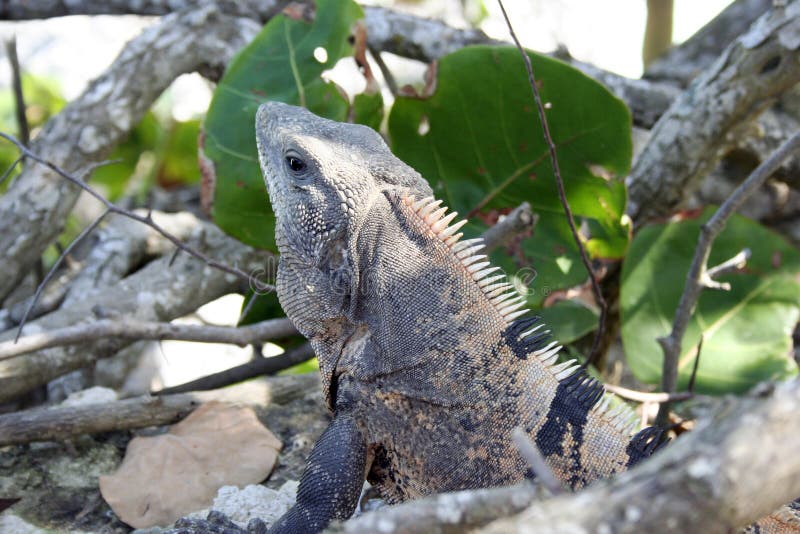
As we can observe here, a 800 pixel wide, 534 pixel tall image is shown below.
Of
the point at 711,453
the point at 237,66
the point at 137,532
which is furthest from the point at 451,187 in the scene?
the point at 711,453

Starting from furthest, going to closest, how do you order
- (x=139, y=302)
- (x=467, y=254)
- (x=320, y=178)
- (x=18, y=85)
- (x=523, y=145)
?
(x=18, y=85), (x=139, y=302), (x=523, y=145), (x=320, y=178), (x=467, y=254)

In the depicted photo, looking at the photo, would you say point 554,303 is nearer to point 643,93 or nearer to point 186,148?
point 643,93

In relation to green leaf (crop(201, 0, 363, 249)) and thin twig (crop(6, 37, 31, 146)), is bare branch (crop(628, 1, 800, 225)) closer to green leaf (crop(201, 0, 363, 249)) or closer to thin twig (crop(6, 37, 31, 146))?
green leaf (crop(201, 0, 363, 249))

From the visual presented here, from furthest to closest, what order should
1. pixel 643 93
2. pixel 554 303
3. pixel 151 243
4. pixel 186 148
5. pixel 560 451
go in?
pixel 186 148 → pixel 643 93 → pixel 151 243 → pixel 554 303 → pixel 560 451

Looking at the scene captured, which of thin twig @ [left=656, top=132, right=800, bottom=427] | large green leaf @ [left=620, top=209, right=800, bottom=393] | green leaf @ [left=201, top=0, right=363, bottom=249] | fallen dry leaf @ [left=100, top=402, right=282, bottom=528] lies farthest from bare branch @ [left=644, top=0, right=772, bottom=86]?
fallen dry leaf @ [left=100, top=402, right=282, bottom=528]

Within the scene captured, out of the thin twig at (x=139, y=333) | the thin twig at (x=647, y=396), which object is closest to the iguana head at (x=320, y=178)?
the thin twig at (x=139, y=333)

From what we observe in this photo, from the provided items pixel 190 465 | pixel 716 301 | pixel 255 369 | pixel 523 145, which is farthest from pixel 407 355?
pixel 716 301

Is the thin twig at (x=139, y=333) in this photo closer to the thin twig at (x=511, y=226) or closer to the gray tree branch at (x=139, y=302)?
the gray tree branch at (x=139, y=302)

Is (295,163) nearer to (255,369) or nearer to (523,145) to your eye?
(523,145)
